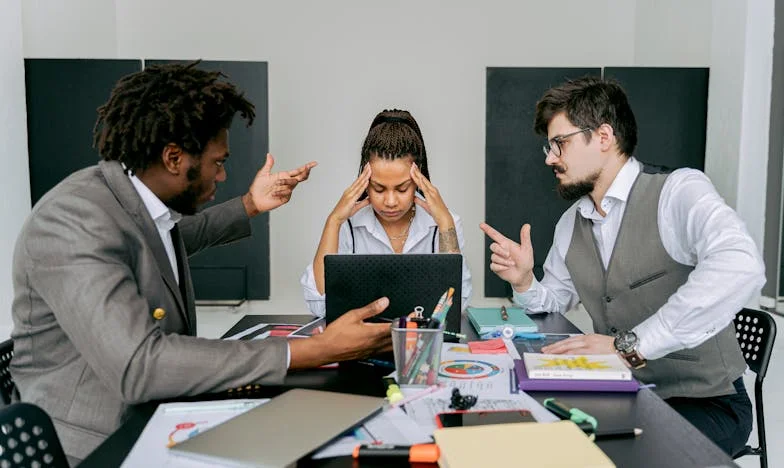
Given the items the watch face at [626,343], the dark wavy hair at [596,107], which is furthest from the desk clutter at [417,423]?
the dark wavy hair at [596,107]

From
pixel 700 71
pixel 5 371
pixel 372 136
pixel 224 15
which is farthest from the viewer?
pixel 224 15

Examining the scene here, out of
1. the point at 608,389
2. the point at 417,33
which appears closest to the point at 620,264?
the point at 608,389

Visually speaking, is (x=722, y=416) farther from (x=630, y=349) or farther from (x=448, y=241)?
(x=448, y=241)

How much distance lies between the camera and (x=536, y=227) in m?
4.89

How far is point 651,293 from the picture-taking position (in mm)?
1865

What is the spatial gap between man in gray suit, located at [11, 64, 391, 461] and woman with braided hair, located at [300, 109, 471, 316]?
2.63 feet

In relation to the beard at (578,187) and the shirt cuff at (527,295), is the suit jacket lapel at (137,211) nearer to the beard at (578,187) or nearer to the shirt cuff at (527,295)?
the shirt cuff at (527,295)

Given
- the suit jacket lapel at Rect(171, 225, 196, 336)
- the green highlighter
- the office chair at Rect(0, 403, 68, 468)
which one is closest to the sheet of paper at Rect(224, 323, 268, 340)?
the suit jacket lapel at Rect(171, 225, 196, 336)

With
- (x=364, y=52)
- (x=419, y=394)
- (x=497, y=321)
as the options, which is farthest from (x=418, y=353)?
(x=364, y=52)

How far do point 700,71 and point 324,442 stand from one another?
171 inches

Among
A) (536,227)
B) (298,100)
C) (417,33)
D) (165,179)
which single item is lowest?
(536,227)

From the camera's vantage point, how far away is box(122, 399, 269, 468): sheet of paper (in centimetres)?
99

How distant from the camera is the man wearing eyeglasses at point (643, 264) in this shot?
61.4 inches

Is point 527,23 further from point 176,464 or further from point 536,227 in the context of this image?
point 176,464
